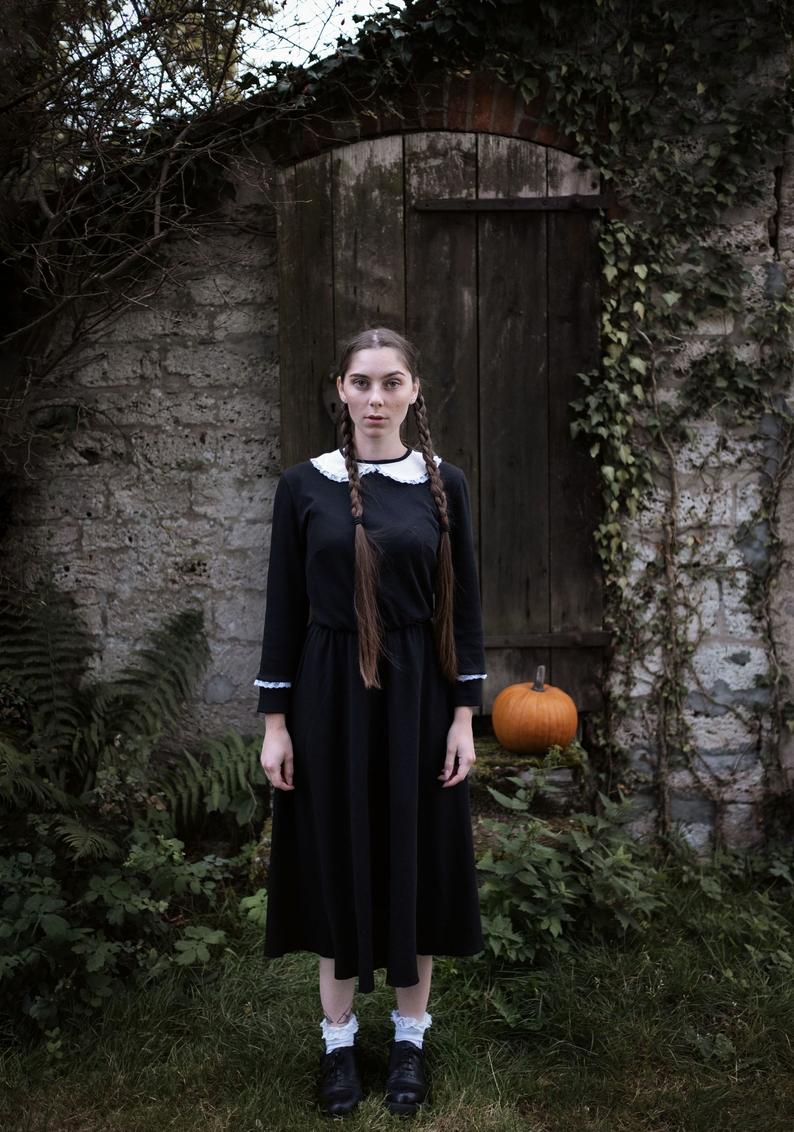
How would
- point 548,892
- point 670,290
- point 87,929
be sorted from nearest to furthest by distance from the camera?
1. point 87,929
2. point 548,892
3. point 670,290

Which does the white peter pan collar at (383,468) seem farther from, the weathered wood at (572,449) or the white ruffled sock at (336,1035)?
the weathered wood at (572,449)

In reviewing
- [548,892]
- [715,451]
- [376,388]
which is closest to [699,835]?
[548,892]

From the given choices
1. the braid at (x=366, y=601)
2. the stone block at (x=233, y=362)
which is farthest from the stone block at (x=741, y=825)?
the stone block at (x=233, y=362)

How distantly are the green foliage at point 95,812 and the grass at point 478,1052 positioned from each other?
6.3 inches

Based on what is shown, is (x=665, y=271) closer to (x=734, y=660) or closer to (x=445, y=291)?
(x=445, y=291)

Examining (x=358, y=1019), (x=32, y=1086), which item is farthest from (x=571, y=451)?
(x=32, y=1086)

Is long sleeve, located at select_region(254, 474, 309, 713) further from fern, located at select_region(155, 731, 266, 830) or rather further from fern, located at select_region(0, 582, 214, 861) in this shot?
fern, located at select_region(155, 731, 266, 830)

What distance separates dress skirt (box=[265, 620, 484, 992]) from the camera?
2.19 meters

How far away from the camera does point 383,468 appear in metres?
2.28

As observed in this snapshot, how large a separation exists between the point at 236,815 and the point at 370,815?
1.65 meters

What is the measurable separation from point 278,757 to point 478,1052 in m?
1.10

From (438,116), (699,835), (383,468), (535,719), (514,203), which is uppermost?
(438,116)

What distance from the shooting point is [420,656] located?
2.25 meters

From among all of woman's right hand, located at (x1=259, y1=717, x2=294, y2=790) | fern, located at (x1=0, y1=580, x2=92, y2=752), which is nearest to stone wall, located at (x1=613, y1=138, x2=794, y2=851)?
woman's right hand, located at (x1=259, y1=717, x2=294, y2=790)
